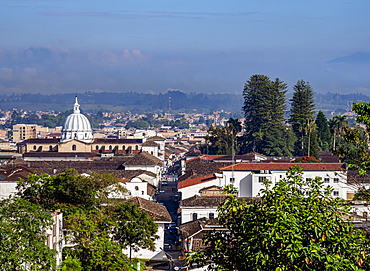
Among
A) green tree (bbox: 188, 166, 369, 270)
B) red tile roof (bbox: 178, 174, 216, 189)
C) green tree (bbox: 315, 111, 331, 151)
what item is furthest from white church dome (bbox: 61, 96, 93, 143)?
green tree (bbox: 188, 166, 369, 270)

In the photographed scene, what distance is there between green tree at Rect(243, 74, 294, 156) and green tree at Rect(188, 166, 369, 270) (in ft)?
207

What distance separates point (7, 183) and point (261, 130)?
44.1 meters

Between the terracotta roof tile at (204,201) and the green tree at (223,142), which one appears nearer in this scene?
the terracotta roof tile at (204,201)

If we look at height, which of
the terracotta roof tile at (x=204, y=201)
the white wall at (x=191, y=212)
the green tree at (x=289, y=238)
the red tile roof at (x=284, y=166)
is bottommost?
the white wall at (x=191, y=212)

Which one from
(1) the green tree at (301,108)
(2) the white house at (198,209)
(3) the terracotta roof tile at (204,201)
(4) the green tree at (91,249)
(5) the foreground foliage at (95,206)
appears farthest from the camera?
(1) the green tree at (301,108)

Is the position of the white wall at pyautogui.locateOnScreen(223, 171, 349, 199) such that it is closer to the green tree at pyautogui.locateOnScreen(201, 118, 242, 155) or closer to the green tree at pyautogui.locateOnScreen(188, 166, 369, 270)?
the green tree at pyautogui.locateOnScreen(201, 118, 242, 155)

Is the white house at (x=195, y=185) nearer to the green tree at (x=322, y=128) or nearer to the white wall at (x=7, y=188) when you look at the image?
the white wall at (x=7, y=188)

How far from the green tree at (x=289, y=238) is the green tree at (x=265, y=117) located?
207 feet

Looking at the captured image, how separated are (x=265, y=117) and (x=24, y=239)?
213 feet

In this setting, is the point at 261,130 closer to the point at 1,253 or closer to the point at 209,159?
the point at 209,159

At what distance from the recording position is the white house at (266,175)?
49.4m

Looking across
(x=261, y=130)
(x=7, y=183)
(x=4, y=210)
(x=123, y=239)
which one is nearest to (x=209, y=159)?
(x=261, y=130)

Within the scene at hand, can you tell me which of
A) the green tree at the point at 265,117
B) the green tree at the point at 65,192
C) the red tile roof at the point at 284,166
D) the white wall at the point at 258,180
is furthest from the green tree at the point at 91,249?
the green tree at the point at 265,117

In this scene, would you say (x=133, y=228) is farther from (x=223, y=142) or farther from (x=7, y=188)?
(x=223, y=142)
